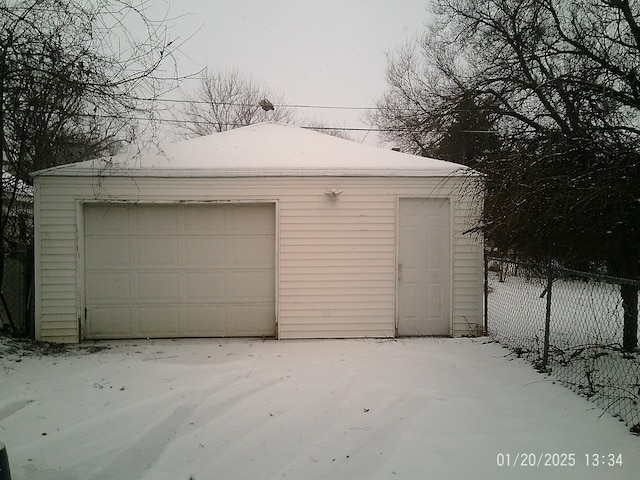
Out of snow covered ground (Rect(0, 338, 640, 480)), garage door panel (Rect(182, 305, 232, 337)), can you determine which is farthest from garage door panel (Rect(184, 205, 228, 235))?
snow covered ground (Rect(0, 338, 640, 480))

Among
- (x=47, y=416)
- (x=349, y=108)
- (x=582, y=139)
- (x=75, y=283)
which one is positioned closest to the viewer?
(x=47, y=416)

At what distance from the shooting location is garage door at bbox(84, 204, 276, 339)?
7055 millimetres

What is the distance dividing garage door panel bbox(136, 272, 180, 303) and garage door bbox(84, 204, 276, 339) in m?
0.02

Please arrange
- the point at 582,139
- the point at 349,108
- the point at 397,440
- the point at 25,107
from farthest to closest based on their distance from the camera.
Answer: the point at 349,108, the point at 25,107, the point at 582,139, the point at 397,440

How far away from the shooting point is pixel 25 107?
6.45 m

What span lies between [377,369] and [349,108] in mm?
15088

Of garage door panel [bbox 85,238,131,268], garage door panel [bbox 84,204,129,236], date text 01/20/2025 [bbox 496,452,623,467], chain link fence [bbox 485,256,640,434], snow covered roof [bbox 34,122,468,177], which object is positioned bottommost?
date text 01/20/2025 [bbox 496,452,623,467]

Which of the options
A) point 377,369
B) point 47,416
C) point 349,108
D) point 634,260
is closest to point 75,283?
point 47,416

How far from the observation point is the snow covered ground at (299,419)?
3.21 meters

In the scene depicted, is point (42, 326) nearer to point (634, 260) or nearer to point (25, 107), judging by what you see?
point (25, 107)

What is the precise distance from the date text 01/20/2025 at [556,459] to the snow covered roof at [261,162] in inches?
165

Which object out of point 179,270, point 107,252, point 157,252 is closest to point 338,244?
point 179,270

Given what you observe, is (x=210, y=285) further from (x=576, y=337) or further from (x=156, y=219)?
(x=576, y=337)

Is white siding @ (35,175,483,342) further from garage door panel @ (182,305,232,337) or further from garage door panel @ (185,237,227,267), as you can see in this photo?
garage door panel @ (182,305,232,337)
